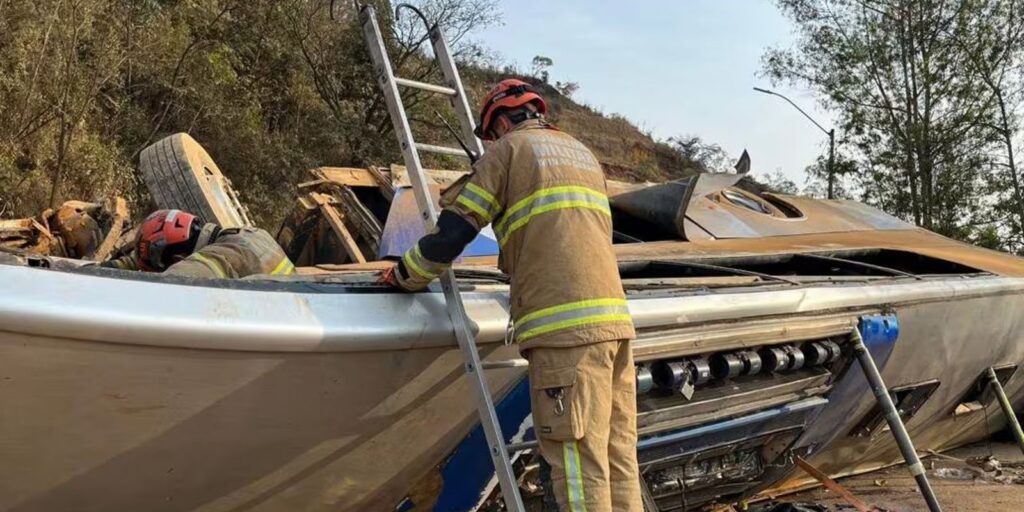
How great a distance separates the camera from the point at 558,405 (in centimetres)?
198

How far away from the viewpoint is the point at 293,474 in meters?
2.03

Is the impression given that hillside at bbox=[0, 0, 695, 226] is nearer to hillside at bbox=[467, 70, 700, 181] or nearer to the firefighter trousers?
the firefighter trousers

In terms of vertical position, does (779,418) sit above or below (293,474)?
below

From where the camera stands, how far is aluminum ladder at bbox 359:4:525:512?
79.9 inches

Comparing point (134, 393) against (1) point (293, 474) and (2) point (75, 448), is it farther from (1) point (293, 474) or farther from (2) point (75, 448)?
(1) point (293, 474)

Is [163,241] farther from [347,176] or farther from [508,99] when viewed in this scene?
[347,176]

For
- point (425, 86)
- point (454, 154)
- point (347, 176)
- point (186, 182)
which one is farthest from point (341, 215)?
point (425, 86)

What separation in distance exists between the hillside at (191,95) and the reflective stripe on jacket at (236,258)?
754 centimetres

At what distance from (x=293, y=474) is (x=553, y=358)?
71 cm

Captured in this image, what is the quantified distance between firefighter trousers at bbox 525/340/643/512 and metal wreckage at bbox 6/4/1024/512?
0.73 feet

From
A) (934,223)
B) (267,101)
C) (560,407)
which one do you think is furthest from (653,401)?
(934,223)

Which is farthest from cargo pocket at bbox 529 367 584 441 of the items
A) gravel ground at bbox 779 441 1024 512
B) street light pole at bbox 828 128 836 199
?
street light pole at bbox 828 128 836 199

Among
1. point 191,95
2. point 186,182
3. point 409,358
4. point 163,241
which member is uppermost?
point 191,95

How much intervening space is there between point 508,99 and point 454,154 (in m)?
0.34
